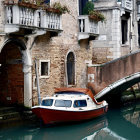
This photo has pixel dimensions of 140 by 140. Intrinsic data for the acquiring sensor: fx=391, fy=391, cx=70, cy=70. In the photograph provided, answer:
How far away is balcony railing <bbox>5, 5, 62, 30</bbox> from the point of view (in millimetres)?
9227

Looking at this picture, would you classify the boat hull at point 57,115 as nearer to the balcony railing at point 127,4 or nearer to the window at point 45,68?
the window at point 45,68

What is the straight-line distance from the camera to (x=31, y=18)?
965 centimetres

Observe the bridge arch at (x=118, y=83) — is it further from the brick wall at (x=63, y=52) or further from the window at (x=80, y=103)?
the window at (x=80, y=103)

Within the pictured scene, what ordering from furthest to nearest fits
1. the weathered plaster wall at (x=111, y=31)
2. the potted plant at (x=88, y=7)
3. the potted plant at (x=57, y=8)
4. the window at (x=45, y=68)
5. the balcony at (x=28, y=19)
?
the weathered plaster wall at (x=111, y=31)
the potted plant at (x=88, y=7)
the window at (x=45, y=68)
the potted plant at (x=57, y=8)
the balcony at (x=28, y=19)

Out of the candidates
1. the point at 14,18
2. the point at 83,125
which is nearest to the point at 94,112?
the point at 83,125

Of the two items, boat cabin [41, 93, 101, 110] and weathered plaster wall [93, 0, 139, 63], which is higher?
weathered plaster wall [93, 0, 139, 63]

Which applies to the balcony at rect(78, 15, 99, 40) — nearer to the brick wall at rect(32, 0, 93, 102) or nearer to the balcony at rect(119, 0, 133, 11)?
the brick wall at rect(32, 0, 93, 102)

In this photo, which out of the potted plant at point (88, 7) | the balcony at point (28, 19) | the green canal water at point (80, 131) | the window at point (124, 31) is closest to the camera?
the balcony at point (28, 19)

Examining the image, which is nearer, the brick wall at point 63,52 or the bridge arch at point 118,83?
the brick wall at point 63,52

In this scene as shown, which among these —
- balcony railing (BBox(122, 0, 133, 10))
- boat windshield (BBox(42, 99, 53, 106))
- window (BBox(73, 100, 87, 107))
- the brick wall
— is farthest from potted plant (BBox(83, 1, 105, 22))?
boat windshield (BBox(42, 99, 53, 106))

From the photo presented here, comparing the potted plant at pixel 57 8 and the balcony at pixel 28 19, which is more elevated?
the potted plant at pixel 57 8

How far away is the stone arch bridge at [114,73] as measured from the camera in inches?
480

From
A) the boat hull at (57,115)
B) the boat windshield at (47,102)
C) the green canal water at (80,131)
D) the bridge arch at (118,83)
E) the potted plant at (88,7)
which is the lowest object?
the green canal water at (80,131)

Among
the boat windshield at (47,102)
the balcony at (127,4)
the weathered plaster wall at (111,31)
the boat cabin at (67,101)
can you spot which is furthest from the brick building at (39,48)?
the balcony at (127,4)
